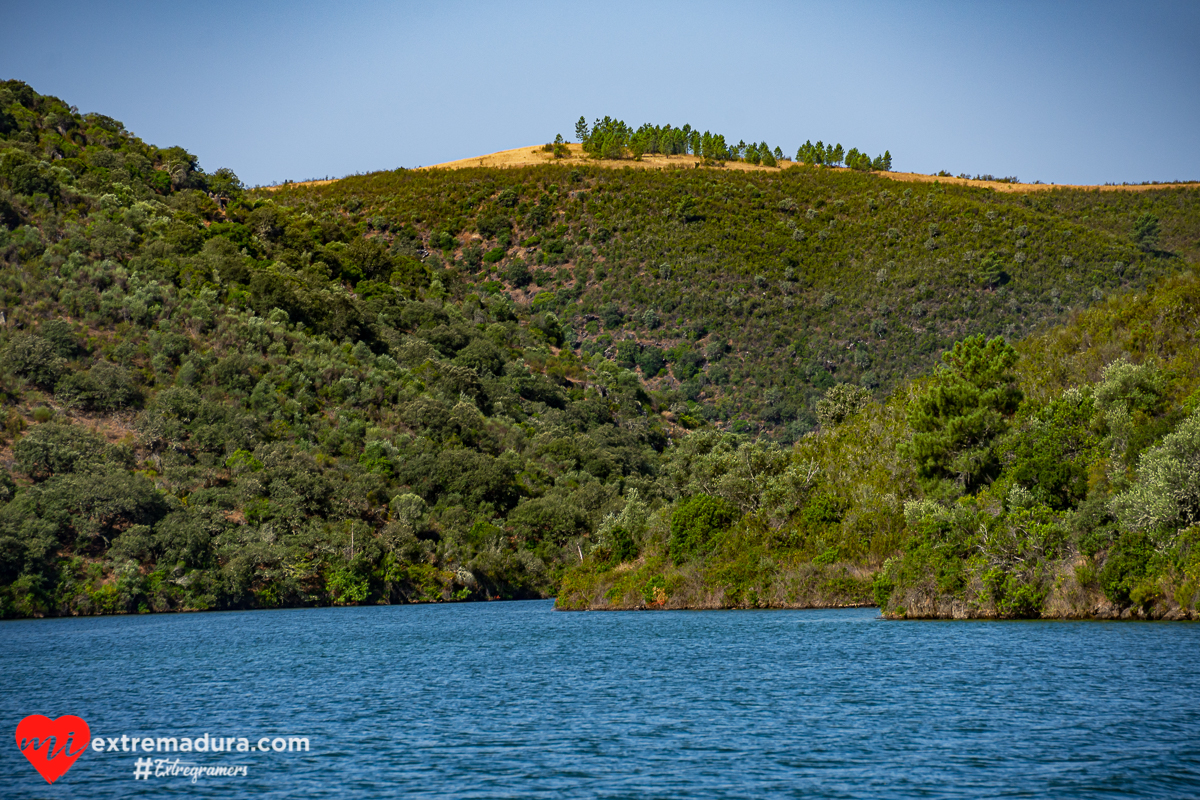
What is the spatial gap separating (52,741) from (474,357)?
97036 mm

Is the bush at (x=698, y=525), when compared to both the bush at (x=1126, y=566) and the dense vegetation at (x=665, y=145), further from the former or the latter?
the dense vegetation at (x=665, y=145)

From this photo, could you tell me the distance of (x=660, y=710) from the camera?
25.3 meters

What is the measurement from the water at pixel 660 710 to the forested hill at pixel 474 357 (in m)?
15.9

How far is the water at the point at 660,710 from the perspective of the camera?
17.8 meters

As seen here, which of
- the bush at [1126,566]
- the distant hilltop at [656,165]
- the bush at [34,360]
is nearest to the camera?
the bush at [1126,566]

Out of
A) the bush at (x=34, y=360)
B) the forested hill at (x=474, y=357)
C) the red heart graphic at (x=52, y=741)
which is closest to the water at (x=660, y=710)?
the red heart graphic at (x=52, y=741)

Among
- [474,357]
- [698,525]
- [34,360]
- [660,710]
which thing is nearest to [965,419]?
[698,525]

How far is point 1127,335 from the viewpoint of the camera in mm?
51719

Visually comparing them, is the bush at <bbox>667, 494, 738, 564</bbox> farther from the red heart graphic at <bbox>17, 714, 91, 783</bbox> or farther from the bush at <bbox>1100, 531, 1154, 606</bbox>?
the red heart graphic at <bbox>17, 714, 91, 783</bbox>

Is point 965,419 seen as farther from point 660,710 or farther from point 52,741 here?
point 52,741

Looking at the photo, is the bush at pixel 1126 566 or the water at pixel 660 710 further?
the bush at pixel 1126 566

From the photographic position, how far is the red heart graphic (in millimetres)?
19719

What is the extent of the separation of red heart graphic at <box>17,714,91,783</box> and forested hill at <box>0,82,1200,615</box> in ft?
114

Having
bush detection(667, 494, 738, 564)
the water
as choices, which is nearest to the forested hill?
bush detection(667, 494, 738, 564)
